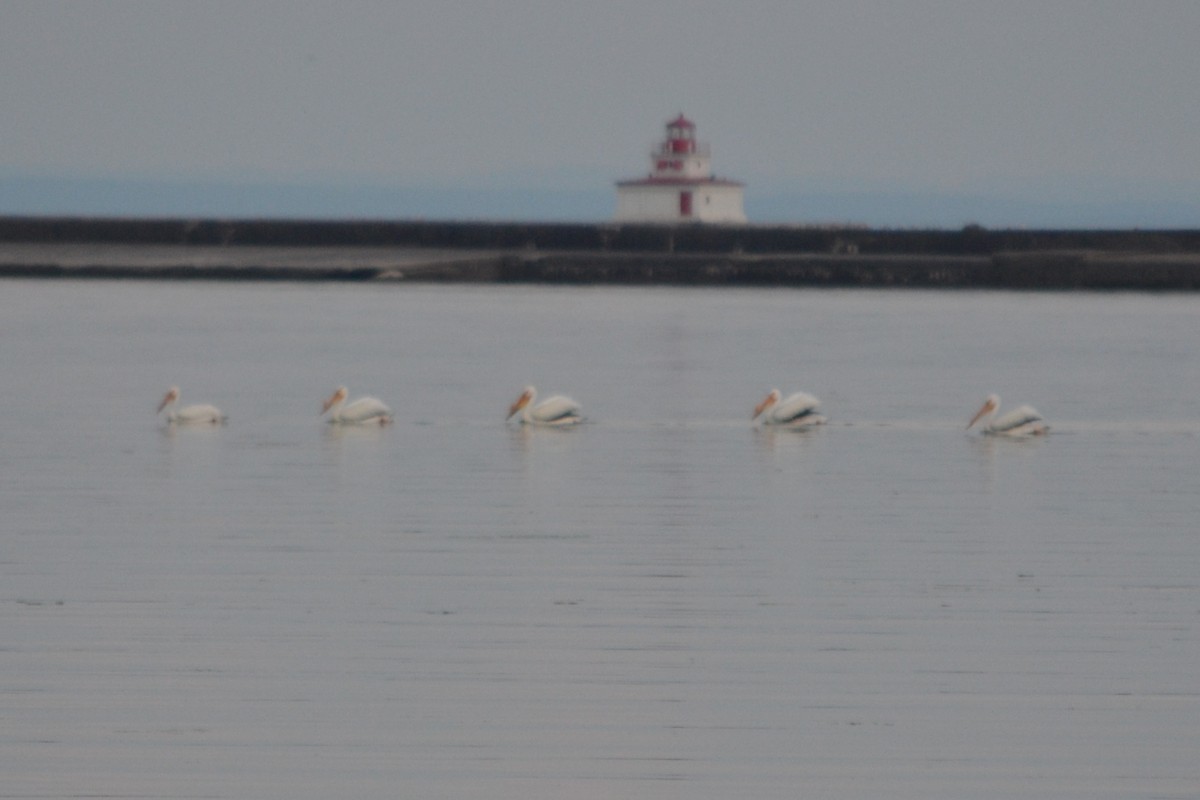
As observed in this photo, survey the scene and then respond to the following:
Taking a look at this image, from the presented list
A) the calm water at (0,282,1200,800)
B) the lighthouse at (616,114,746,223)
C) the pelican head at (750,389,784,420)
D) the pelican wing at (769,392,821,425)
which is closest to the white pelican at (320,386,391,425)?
the calm water at (0,282,1200,800)

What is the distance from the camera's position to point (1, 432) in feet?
53.3

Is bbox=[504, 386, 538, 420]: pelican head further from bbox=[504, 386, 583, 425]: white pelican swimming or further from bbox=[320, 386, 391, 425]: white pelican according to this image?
bbox=[320, 386, 391, 425]: white pelican

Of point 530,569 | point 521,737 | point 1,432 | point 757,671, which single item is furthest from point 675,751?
point 1,432

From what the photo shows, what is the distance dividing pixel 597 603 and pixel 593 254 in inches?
2415

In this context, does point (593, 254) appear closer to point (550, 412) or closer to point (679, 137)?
point (679, 137)

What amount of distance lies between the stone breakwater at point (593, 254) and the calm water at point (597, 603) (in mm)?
42383

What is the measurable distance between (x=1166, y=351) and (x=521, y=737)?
2627 centimetres

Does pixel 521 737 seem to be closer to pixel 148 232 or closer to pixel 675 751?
pixel 675 751

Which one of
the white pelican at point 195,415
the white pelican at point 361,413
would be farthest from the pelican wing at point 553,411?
the white pelican at point 195,415

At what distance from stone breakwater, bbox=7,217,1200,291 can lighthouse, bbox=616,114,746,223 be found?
62.5 ft

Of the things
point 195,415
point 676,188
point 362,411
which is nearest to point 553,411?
point 362,411

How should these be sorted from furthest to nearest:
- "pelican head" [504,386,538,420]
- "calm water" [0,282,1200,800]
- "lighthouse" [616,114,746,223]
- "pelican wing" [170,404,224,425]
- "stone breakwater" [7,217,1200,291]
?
1. "lighthouse" [616,114,746,223]
2. "stone breakwater" [7,217,1200,291]
3. "pelican head" [504,386,538,420]
4. "pelican wing" [170,404,224,425]
5. "calm water" [0,282,1200,800]

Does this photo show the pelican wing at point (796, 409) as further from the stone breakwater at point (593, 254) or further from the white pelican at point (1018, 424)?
the stone breakwater at point (593, 254)

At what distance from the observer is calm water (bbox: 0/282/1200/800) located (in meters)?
6.22
